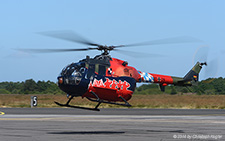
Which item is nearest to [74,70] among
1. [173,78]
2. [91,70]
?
[91,70]

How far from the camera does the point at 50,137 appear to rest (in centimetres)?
2353

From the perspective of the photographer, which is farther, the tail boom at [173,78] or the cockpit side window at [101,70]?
the tail boom at [173,78]

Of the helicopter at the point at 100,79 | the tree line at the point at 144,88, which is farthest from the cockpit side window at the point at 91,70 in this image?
the tree line at the point at 144,88

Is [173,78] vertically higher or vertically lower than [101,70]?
lower

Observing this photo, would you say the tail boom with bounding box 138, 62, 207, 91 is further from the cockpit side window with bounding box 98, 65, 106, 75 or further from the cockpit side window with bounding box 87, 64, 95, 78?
the cockpit side window with bounding box 87, 64, 95, 78

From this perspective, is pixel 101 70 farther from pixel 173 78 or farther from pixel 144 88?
pixel 144 88

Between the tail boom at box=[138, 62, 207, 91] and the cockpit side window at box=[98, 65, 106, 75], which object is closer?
the cockpit side window at box=[98, 65, 106, 75]

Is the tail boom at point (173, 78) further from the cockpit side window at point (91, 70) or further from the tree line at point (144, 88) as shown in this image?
the tree line at point (144, 88)

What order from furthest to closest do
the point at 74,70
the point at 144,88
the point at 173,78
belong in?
the point at 144,88 → the point at 173,78 → the point at 74,70

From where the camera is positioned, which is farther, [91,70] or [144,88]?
[144,88]

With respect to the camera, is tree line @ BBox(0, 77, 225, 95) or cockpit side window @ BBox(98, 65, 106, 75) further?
tree line @ BBox(0, 77, 225, 95)

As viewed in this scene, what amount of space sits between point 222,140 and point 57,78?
9.79 m

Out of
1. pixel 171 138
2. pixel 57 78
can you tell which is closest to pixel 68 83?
pixel 57 78

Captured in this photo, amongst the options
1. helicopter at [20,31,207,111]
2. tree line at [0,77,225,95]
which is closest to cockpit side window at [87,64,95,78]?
helicopter at [20,31,207,111]
